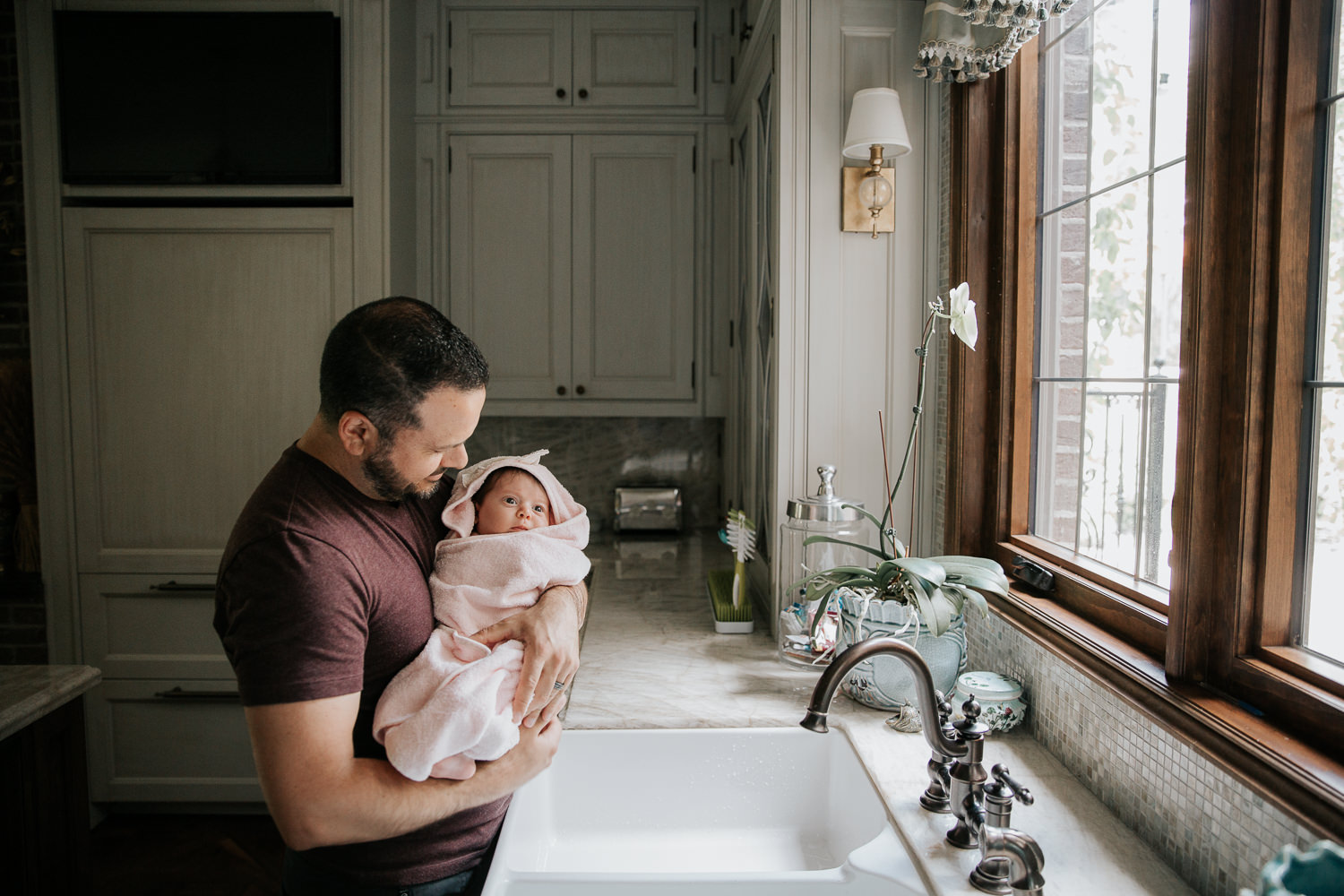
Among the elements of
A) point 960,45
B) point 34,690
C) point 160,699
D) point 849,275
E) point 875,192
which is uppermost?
point 960,45

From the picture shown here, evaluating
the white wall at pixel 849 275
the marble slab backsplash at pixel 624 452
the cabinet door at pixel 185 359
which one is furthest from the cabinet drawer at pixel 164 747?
the white wall at pixel 849 275

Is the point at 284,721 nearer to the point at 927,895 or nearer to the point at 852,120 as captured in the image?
the point at 927,895

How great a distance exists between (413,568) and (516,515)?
180 mm

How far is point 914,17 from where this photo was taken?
1.78 meters

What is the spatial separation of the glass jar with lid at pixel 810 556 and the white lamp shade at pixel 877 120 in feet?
2.21

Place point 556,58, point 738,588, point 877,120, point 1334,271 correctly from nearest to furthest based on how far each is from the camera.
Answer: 1. point 1334,271
2. point 877,120
3. point 738,588
4. point 556,58

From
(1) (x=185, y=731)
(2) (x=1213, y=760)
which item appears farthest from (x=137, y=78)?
(2) (x=1213, y=760)

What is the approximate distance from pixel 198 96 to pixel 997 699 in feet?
8.58

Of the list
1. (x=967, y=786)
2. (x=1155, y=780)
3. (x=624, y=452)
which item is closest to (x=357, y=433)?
(x=967, y=786)

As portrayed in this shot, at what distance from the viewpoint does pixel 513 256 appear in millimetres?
2906

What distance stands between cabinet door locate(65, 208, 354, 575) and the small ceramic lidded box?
1996 millimetres

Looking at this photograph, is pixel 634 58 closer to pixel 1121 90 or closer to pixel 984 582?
pixel 1121 90

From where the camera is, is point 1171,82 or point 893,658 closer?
point 1171,82

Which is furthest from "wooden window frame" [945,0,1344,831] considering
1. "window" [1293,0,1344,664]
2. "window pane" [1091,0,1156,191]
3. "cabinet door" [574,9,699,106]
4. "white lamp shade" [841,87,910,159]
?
"cabinet door" [574,9,699,106]
